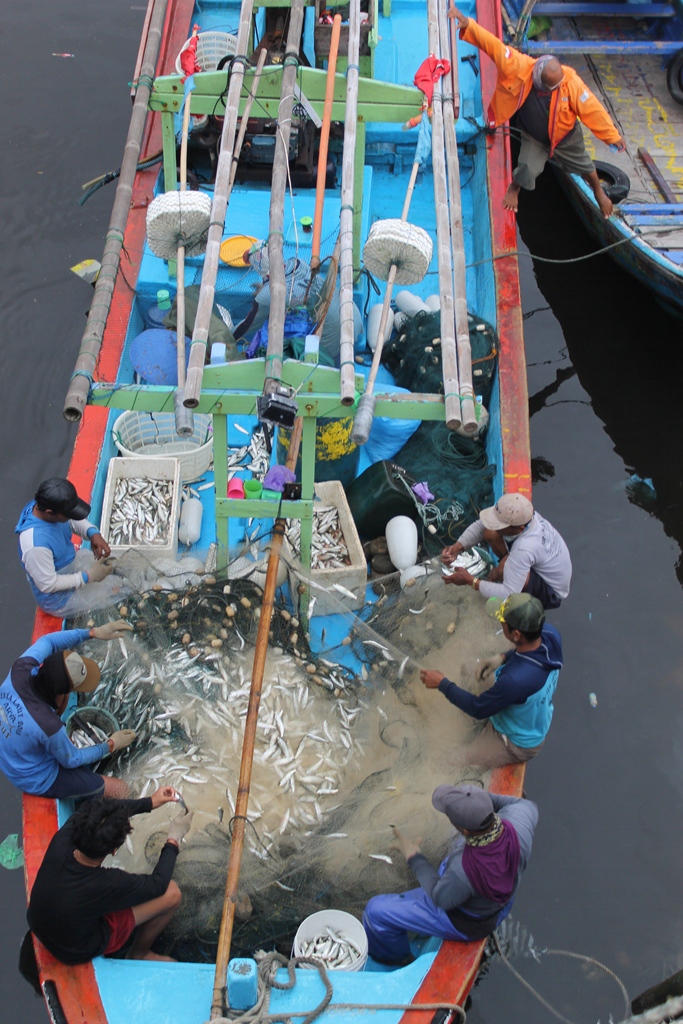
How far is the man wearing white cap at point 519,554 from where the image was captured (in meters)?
5.79

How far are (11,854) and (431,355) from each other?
17.1 feet

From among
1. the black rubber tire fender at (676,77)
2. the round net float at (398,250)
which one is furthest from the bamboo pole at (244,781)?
the black rubber tire fender at (676,77)

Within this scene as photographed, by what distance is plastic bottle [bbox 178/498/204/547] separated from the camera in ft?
22.6

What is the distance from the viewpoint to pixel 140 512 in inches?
263

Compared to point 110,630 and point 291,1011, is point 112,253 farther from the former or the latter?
point 291,1011

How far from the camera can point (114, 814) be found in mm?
4238

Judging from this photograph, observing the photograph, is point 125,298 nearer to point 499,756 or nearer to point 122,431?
point 122,431

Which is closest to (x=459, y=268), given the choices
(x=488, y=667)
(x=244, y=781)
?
(x=488, y=667)

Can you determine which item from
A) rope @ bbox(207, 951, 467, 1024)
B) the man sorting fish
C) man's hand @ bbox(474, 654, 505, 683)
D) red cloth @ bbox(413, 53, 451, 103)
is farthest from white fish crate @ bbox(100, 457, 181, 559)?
red cloth @ bbox(413, 53, 451, 103)

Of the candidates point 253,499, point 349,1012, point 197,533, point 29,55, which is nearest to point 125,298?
point 197,533

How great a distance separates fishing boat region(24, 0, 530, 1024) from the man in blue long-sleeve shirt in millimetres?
196

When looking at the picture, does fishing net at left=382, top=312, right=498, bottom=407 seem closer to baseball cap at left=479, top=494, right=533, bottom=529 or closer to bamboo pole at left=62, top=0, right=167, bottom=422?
baseball cap at left=479, top=494, right=533, bottom=529

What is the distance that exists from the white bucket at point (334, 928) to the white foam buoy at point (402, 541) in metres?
2.51

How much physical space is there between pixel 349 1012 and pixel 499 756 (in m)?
1.73
